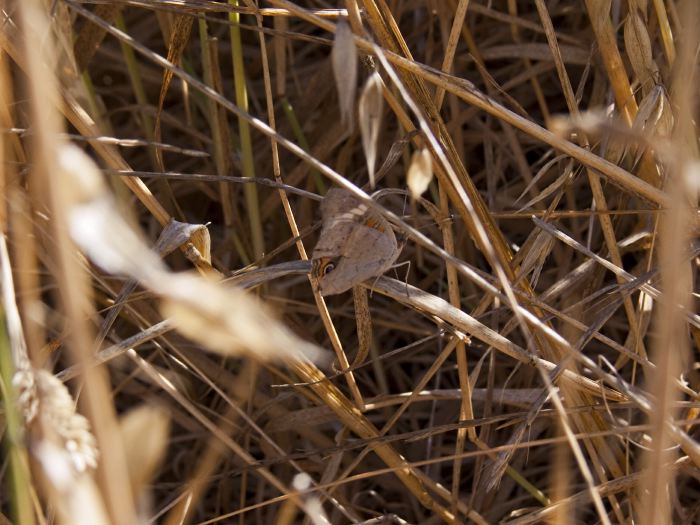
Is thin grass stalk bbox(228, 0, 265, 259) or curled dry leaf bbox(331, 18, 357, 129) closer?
curled dry leaf bbox(331, 18, 357, 129)

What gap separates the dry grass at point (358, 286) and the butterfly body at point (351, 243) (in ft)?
0.10

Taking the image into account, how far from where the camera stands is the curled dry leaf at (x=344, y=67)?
46 cm

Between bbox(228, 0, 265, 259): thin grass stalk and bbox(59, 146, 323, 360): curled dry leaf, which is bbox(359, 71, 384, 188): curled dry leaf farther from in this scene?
bbox(228, 0, 265, 259): thin grass stalk

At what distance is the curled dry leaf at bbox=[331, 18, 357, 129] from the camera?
18.2 inches

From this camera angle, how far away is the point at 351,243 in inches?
24.6

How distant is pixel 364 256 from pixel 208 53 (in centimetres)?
44

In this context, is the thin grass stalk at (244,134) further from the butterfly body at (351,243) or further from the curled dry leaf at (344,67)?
the curled dry leaf at (344,67)

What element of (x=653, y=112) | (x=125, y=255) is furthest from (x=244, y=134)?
(x=125, y=255)

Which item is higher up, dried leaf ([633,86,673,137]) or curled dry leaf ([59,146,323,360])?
curled dry leaf ([59,146,323,360])

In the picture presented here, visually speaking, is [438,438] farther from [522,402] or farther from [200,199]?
[200,199]

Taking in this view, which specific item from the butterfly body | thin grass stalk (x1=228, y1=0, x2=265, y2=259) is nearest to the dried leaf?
the butterfly body

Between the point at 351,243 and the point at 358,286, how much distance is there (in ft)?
0.31

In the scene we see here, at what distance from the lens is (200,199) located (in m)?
1.29

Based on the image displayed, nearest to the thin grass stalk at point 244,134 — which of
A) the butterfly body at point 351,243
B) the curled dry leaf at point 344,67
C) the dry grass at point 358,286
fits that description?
the dry grass at point 358,286
